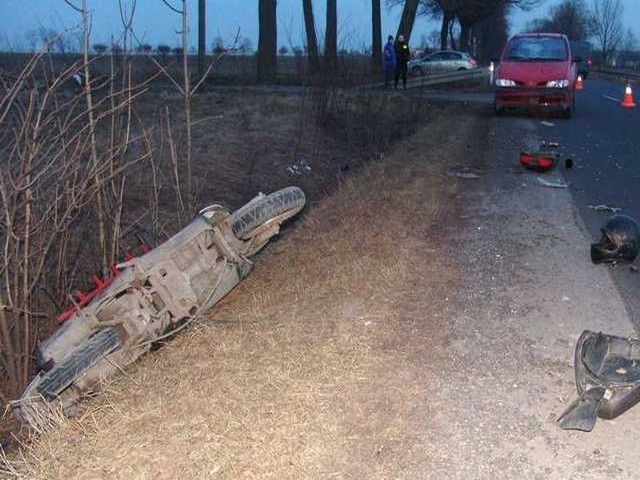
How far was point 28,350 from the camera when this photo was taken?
4711 millimetres

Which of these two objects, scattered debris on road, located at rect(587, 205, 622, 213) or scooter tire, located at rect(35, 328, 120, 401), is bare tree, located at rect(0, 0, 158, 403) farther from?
scattered debris on road, located at rect(587, 205, 622, 213)

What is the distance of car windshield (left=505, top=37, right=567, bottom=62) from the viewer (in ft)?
55.0

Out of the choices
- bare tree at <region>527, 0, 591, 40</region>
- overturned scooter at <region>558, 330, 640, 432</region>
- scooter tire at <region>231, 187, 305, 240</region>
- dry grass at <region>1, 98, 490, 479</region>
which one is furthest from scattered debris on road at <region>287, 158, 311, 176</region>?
bare tree at <region>527, 0, 591, 40</region>

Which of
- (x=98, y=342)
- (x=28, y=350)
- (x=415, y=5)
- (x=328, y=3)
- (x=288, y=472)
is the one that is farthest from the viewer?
(x=415, y=5)

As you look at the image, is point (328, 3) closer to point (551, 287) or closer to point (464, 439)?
point (551, 287)

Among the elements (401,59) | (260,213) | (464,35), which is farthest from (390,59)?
(464,35)

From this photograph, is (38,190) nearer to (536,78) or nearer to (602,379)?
(602,379)

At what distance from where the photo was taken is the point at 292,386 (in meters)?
3.59

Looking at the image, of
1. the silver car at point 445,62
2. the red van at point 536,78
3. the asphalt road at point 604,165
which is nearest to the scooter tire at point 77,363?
the asphalt road at point 604,165

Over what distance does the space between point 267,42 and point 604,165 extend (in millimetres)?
16580

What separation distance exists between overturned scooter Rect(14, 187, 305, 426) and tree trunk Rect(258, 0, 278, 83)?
20.6 metres

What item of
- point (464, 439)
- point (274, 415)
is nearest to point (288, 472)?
point (274, 415)

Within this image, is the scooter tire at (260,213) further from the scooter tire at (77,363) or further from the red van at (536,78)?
the red van at (536,78)

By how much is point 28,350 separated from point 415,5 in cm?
2722
